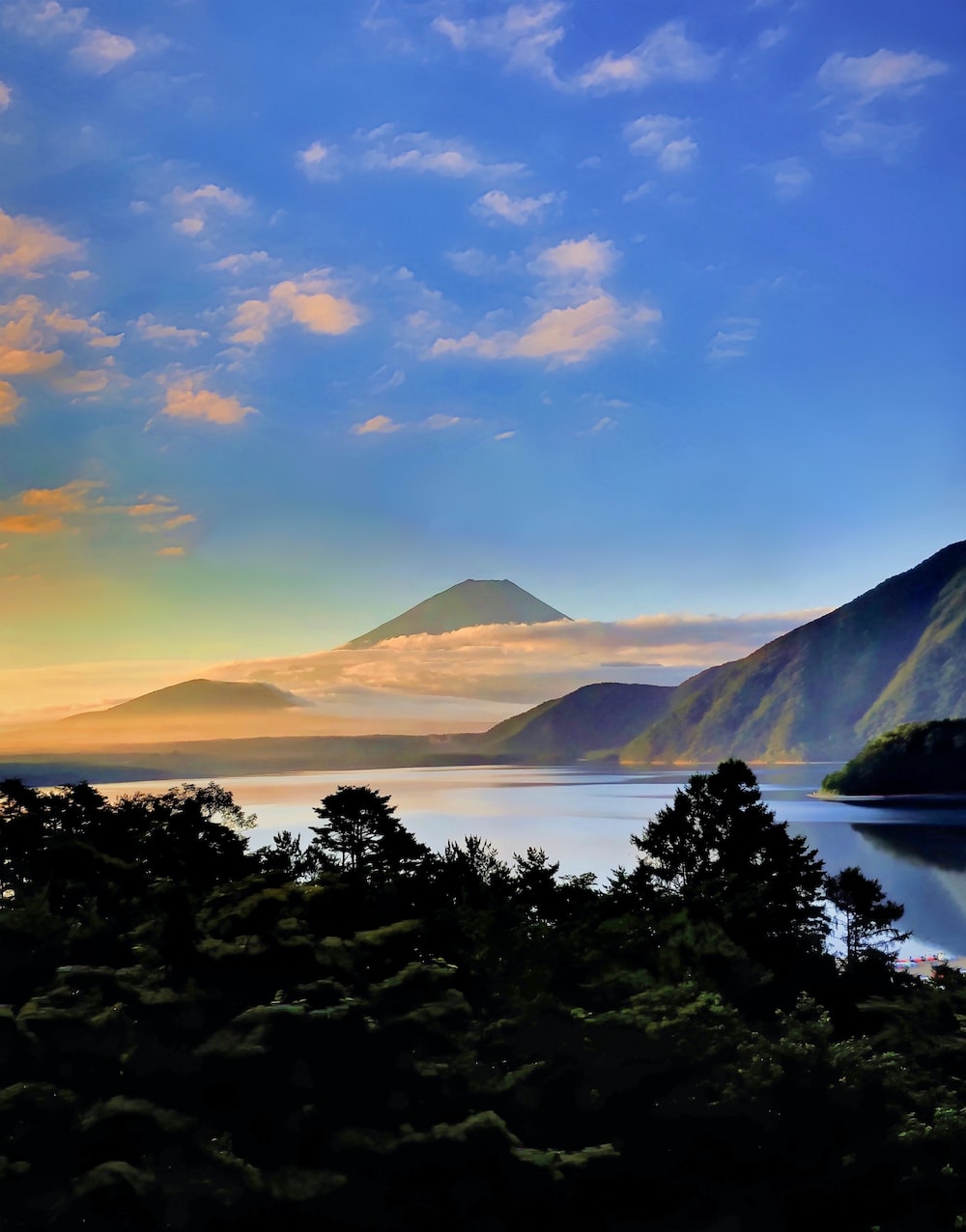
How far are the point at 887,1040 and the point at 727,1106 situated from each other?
129 inches

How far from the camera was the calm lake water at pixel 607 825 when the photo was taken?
45.4 m

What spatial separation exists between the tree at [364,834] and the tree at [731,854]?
15.6 feet

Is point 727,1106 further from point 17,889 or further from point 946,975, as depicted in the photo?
point 17,889

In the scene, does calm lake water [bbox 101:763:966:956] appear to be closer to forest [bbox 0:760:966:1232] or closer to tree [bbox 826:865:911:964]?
tree [bbox 826:865:911:964]

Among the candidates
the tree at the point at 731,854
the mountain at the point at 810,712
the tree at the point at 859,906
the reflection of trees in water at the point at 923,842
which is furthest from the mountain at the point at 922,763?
the mountain at the point at 810,712

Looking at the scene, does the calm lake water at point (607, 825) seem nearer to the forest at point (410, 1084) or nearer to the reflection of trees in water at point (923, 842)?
the reflection of trees in water at point (923, 842)

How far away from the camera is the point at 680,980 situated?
11.9 m

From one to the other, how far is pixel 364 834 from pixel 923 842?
6029cm

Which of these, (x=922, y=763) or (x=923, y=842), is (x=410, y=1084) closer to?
(x=923, y=842)

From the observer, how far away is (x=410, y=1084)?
866 cm

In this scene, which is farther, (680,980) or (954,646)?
(954,646)

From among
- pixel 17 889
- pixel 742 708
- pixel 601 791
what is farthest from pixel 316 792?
pixel 742 708

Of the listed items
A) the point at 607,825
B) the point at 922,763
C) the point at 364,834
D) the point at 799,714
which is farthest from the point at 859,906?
the point at 799,714

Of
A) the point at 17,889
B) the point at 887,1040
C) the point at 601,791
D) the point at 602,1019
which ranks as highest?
the point at 17,889
